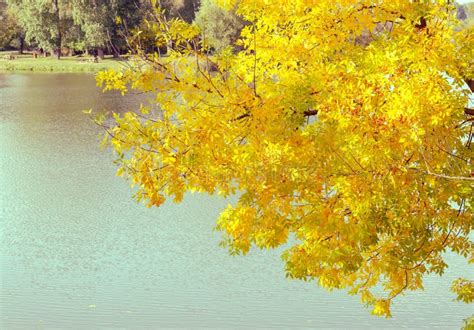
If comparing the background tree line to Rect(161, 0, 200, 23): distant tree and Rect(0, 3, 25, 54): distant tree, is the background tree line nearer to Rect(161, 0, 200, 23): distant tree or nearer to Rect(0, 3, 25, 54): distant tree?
Rect(161, 0, 200, 23): distant tree

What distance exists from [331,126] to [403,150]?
970 millimetres

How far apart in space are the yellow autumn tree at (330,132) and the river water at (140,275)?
5120 mm

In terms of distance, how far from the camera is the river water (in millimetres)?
14281

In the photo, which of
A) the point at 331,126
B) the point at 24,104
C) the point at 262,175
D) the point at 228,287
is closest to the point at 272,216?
the point at 262,175

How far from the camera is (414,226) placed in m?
9.04

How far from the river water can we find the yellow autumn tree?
5120 millimetres

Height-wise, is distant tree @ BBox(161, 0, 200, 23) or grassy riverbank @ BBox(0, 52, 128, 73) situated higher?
distant tree @ BBox(161, 0, 200, 23)

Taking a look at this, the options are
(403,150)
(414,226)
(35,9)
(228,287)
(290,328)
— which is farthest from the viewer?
(35,9)

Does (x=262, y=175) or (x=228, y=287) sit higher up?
(x=262, y=175)

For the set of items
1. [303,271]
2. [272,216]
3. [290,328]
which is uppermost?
[272,216]

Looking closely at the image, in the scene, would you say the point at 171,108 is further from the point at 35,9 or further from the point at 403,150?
the point at 35,9

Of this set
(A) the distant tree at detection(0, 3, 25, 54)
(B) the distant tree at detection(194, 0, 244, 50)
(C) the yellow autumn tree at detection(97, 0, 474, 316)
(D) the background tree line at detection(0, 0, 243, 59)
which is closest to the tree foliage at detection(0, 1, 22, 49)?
(A) the distant tree at detection(0, 3, 25, 54)

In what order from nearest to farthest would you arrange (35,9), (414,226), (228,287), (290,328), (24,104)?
(414,226) → (290,328) → (228,287) → (24,104) → (35,9)

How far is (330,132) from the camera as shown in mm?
9062
